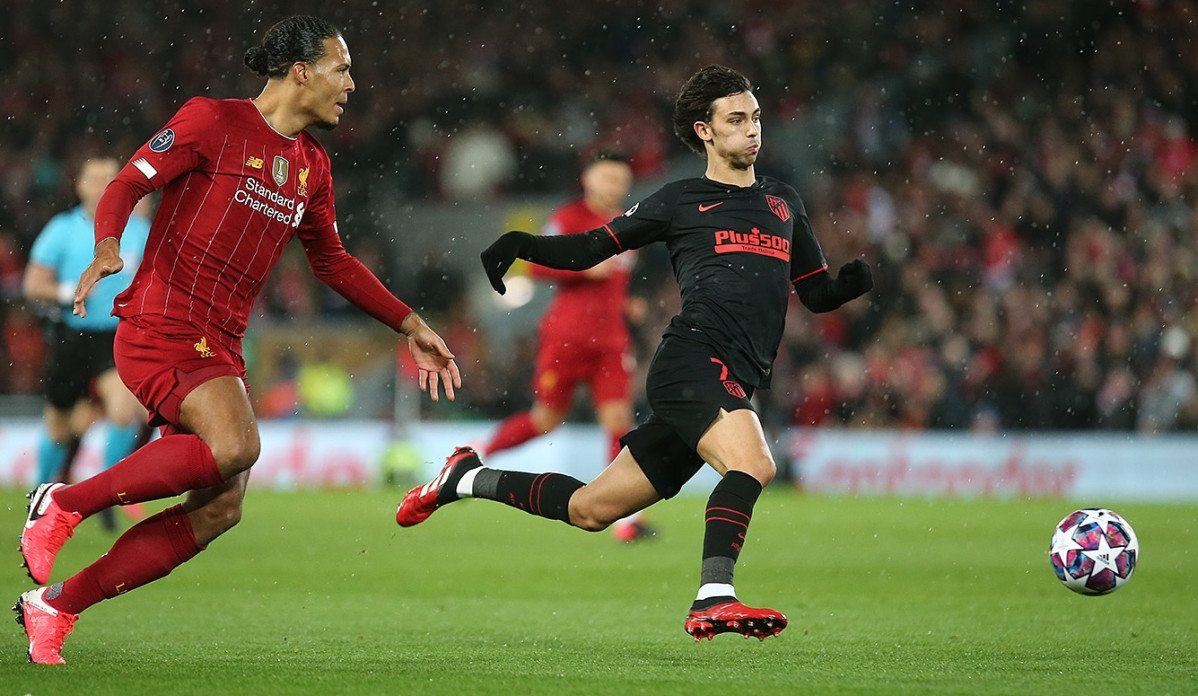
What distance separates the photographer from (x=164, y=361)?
4.85 m

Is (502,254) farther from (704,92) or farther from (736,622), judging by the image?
(736,622)

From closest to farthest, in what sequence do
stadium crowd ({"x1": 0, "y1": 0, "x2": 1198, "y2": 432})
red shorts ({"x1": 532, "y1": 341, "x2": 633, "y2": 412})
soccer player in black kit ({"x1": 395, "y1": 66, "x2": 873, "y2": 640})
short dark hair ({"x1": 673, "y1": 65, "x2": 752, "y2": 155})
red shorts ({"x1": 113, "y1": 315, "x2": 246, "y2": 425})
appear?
red shorts ({"x1": 113, "y1": 315, "x2": 246, "y2": 425})
soccer player in black kit ({"x1": 395, "y1": 66, "x2": 873, "y2": 640})
short dark hair ({"x1": 673, "y1": 65, "x2": 752, "y2": 155})
red shorts ({"x1": 532, "y1": 341, "x2": 633, "y2": 412})
stadium crowd ({"x1": 0, "y1": 0, "x2": 1198, "y2": 432})

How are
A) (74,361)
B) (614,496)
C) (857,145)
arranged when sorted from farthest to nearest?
(857,145), (74,361), (614,496)

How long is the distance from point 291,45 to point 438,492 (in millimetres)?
1889

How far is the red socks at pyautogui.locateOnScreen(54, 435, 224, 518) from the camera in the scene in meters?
4.72

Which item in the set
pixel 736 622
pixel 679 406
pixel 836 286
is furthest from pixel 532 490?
pixel 736 622

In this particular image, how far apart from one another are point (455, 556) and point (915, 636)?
3824mm

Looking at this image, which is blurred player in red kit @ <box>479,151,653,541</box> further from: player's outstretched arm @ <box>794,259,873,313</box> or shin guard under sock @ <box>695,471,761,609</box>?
shin guard under sock @ <box>695,471,761,609</box>

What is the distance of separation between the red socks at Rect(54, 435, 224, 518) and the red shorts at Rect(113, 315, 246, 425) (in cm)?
14

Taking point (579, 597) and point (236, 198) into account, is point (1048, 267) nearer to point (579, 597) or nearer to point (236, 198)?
point (579, 597)

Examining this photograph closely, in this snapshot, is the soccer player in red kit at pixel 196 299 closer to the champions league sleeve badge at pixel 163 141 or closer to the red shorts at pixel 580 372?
the champions league sleeve badge at pixel 163 141

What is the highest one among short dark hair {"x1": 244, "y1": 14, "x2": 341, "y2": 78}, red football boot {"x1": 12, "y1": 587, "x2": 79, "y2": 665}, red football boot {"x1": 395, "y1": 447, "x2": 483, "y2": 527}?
short dark hair {"x1": 244, "y1": 14, "x2": 341, "y2": 78}

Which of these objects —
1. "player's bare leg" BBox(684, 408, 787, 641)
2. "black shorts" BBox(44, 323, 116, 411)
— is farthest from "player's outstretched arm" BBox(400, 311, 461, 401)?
"black shorts" BBox(44, 323, 116, 411)

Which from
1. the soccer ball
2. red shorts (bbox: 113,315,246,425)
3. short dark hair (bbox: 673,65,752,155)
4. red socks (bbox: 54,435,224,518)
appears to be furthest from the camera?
the soccer ball
